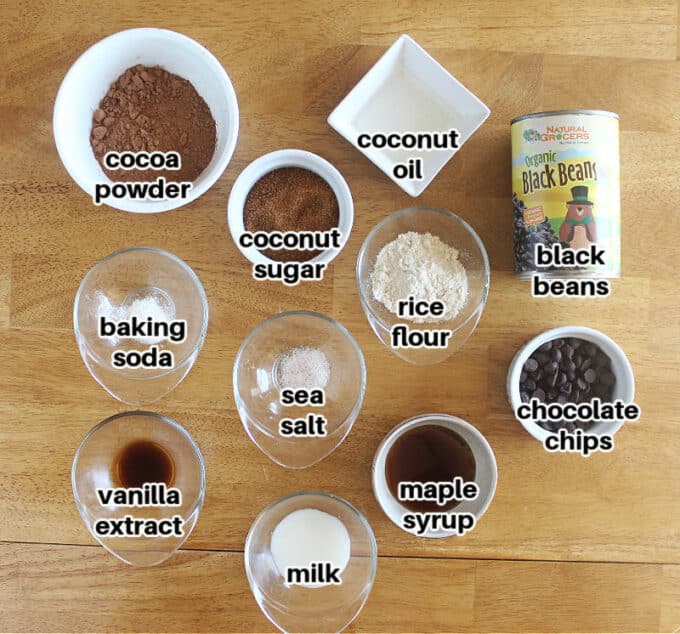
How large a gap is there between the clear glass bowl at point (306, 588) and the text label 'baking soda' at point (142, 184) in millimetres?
455

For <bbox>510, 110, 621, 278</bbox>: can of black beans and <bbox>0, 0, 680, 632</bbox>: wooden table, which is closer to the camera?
<bbox>510, 110, 621, 278</bbox>: can of black beans

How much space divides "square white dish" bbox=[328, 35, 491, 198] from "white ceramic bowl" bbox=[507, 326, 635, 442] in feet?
0.90

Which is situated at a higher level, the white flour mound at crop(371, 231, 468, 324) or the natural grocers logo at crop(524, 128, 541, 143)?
the natural grocers logo at crop(524, 128, 541, 143)

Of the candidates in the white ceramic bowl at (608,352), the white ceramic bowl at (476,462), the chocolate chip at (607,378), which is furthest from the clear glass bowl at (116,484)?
the chocolate chip at (607,378)

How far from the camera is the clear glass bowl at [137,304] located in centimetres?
85

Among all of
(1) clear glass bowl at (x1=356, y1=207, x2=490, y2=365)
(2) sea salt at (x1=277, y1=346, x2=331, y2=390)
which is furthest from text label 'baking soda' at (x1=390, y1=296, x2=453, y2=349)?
(2) sea salt at (x1=277, y1=346, x2=331, y2=390)

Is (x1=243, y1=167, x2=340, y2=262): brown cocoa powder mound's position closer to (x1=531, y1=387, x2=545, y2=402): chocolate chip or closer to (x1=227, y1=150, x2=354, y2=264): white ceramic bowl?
(x1=227, y1=150, x2=354, y2=264): white ceramic bowl

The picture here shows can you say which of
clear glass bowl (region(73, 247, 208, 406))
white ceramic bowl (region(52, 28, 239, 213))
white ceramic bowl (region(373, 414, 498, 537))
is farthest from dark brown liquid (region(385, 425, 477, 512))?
white ceramic bowl (region(52, 28, 239, 213))

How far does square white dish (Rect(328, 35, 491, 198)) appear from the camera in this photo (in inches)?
33.8

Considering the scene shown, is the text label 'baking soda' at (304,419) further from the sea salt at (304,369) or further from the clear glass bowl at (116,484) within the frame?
the clear glass bowl at (116,484)

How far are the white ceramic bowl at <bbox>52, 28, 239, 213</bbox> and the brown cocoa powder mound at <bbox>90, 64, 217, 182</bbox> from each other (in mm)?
12

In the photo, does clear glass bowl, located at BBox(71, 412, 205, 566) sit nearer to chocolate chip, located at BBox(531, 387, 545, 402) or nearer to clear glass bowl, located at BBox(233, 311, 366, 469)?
clear glass bowl, located at BBox(233, 311, 366, 469)

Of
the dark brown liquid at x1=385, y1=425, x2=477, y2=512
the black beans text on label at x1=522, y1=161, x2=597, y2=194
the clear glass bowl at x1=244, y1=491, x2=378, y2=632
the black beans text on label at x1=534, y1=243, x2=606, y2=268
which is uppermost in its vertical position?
the black beans text on label at x1=522, y1=161, x2=597, y2=194

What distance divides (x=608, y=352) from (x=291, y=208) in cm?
50
